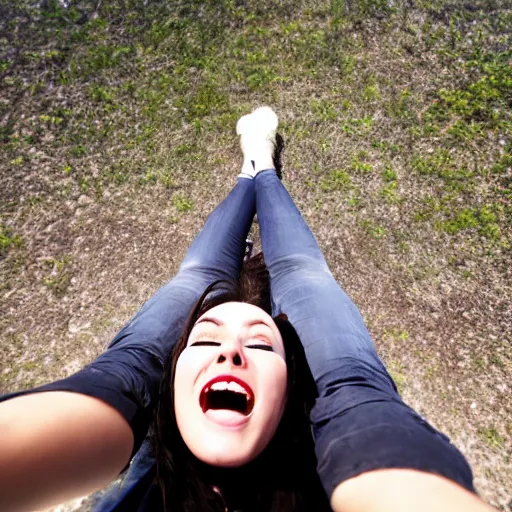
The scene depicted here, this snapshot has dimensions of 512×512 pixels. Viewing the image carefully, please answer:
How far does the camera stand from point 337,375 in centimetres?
194

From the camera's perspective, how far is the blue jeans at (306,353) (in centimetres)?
142

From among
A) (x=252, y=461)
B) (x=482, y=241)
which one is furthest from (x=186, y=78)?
(x=252, y=461)

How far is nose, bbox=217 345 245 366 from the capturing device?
1621 mm

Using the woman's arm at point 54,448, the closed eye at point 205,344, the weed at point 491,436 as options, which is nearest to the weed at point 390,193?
the weed at point 491,436

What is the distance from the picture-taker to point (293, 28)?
3393mm

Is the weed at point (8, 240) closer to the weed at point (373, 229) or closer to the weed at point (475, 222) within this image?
the weed at point (373, 229)

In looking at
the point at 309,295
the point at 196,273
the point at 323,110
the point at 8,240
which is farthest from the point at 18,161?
the point at 309,295

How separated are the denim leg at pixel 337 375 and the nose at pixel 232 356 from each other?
44 cm

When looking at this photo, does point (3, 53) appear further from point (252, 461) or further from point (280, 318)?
point (252, 461)

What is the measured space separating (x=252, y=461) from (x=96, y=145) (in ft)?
8.64

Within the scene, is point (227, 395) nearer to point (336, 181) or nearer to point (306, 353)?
point (306, 353)

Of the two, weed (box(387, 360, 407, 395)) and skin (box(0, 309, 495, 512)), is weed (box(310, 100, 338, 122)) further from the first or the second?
skin (box(0, 309, 495, 512))

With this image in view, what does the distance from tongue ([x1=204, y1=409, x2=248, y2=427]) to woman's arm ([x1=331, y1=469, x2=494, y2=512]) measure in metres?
0.40

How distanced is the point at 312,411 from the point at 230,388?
430 millimetres
